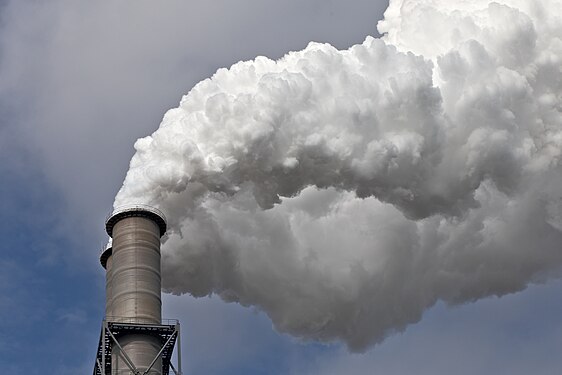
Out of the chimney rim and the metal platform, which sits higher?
the chimney rim

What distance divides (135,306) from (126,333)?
4.34 ft

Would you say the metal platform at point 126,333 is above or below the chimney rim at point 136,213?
below

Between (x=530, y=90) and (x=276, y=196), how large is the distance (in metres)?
15.6

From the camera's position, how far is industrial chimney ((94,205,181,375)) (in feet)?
187

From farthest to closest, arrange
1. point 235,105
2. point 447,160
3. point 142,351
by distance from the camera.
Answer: point 447,160 → point 235,105 → point 142,351

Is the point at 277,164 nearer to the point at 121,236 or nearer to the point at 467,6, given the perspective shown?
the point at 121,236

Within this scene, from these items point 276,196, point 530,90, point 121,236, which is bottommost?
point 121,236

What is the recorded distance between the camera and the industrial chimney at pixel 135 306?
57.0 m

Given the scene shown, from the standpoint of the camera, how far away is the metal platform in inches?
2235

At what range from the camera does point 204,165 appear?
205 feet

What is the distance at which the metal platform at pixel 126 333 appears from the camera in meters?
56.8

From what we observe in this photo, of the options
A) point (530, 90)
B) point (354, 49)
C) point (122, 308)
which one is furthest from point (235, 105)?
point (530, 90)

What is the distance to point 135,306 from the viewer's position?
57562mm

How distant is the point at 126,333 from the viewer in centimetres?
5719
